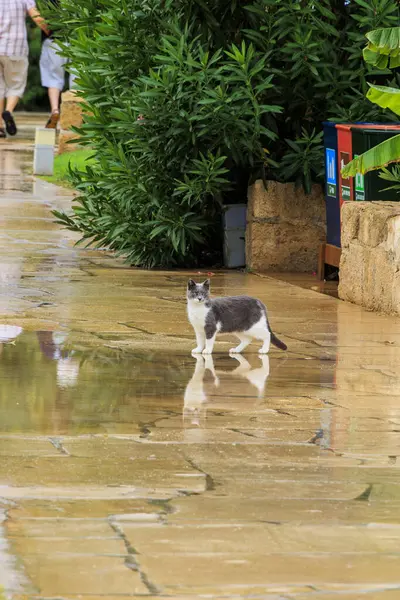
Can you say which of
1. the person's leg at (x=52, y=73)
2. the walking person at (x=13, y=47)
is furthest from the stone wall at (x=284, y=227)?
the person's leg at (x=52, y=73)

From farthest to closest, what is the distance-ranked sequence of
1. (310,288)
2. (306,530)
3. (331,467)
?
1. (310,288)
2. (331,467)
3. (306,530)

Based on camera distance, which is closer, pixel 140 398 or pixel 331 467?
pixel 331 467

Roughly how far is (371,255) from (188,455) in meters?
5.20

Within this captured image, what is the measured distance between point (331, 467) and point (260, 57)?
24.3 feet

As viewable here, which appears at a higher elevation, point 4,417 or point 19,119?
point 19,119

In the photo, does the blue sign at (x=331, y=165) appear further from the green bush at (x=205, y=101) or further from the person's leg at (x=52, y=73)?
the person's leg at (x=52, y=73)

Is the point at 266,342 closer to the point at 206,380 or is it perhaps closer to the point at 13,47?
the point at 206,380

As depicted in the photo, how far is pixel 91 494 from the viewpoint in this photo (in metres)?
5.59

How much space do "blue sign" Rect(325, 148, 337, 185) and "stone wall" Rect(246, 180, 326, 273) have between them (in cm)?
65

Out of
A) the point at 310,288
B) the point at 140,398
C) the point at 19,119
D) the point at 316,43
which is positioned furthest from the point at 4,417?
the point at 19,119

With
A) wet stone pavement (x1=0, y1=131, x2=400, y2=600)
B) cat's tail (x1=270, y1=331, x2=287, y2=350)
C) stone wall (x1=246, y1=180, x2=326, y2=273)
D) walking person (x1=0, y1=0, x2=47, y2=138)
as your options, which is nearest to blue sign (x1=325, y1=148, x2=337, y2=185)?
stone wall (x1=246, y1=180, x2=326, y2=273)

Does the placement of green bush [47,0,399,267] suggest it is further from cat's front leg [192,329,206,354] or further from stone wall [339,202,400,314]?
cat's front leg [192,329,206,354]

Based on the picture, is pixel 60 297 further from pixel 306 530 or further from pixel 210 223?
pixel 306 530

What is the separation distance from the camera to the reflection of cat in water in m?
7.34
